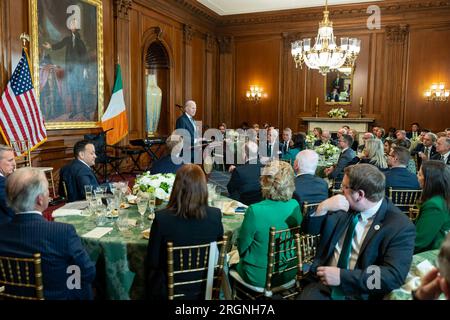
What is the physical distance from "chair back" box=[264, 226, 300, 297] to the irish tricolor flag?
6398 millimetres

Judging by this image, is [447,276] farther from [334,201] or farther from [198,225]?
[198,225]

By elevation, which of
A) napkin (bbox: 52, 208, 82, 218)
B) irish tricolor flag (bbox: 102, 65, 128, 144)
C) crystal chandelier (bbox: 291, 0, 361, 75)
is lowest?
napkin (bbox: 52, 208, 82, 218)

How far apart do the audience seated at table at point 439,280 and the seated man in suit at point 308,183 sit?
1.84 metres

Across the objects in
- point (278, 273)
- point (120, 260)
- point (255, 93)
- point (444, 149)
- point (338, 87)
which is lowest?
point (278, 273)

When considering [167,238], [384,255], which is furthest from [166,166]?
[384,255]

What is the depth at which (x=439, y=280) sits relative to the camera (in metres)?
1.35

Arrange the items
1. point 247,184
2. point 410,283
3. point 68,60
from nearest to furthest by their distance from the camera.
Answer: point 410,283, point 247,184, point 68,60

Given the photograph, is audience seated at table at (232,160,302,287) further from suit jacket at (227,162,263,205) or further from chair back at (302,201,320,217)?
suit jacket at (227,162,263,205)

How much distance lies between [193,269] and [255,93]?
11182 millimetres

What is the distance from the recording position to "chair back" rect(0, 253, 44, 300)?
1.85 m

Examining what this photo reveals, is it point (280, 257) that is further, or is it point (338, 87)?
point (338, 87)

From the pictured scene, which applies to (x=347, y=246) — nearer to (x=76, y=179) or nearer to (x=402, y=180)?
(x=402, y=180)

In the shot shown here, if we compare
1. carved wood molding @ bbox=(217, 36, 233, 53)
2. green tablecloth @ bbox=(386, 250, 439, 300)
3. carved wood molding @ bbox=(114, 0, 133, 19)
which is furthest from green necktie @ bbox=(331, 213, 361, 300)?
carved wood molding @ bbox=(217, 36, 233, 53)
